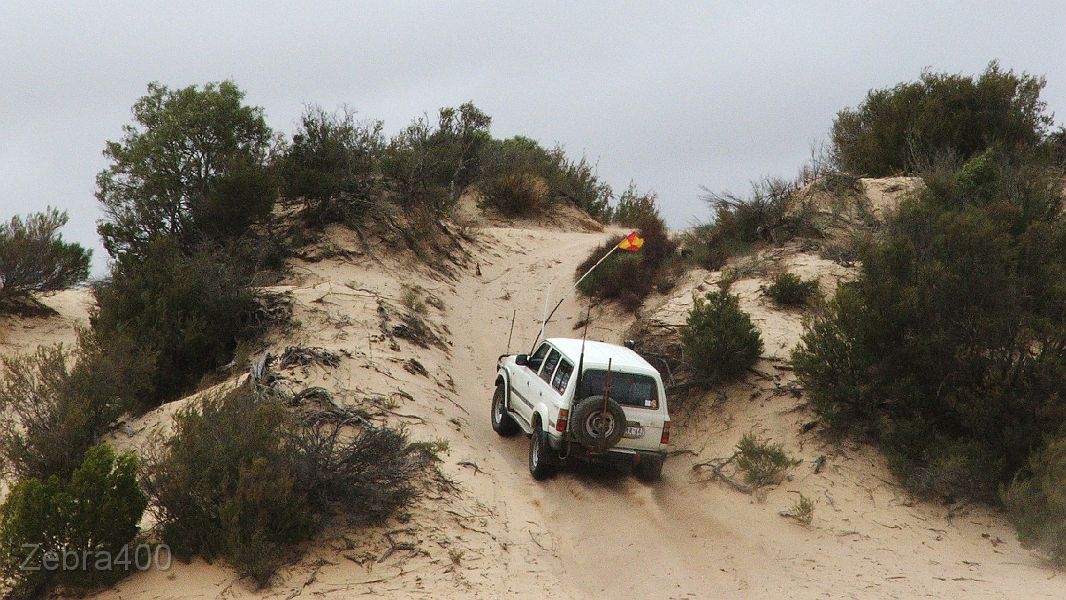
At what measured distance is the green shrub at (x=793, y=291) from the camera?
17.6m

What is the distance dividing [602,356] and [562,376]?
667 mm

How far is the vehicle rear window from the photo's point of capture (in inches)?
499

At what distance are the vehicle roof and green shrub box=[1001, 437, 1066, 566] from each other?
15.8 ft

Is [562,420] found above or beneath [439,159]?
beneath

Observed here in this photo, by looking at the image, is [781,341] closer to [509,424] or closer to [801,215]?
[509,424]

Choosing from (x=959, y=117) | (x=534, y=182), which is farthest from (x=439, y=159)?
(x=959, y=117)

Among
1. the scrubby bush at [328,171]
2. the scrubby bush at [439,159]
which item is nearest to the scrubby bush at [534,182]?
the scrubby bush at [439,159]

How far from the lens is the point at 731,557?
36.3 feet

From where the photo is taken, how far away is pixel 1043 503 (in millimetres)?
11031

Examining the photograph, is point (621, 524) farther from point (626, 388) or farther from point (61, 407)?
point (61, 407)

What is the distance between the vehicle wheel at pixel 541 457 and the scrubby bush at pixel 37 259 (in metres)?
14.8

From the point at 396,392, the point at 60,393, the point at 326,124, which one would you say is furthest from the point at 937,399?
the point at 326,124

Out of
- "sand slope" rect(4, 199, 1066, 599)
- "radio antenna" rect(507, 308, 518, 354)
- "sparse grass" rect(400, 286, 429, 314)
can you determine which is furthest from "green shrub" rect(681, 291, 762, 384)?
"sparse grass" rect(400, 286, 429, 314)

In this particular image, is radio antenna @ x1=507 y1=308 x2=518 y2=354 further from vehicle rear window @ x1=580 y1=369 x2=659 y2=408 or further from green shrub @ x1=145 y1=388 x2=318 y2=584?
green shrub @ x1=145 y1=388 x2=318 y2=584
